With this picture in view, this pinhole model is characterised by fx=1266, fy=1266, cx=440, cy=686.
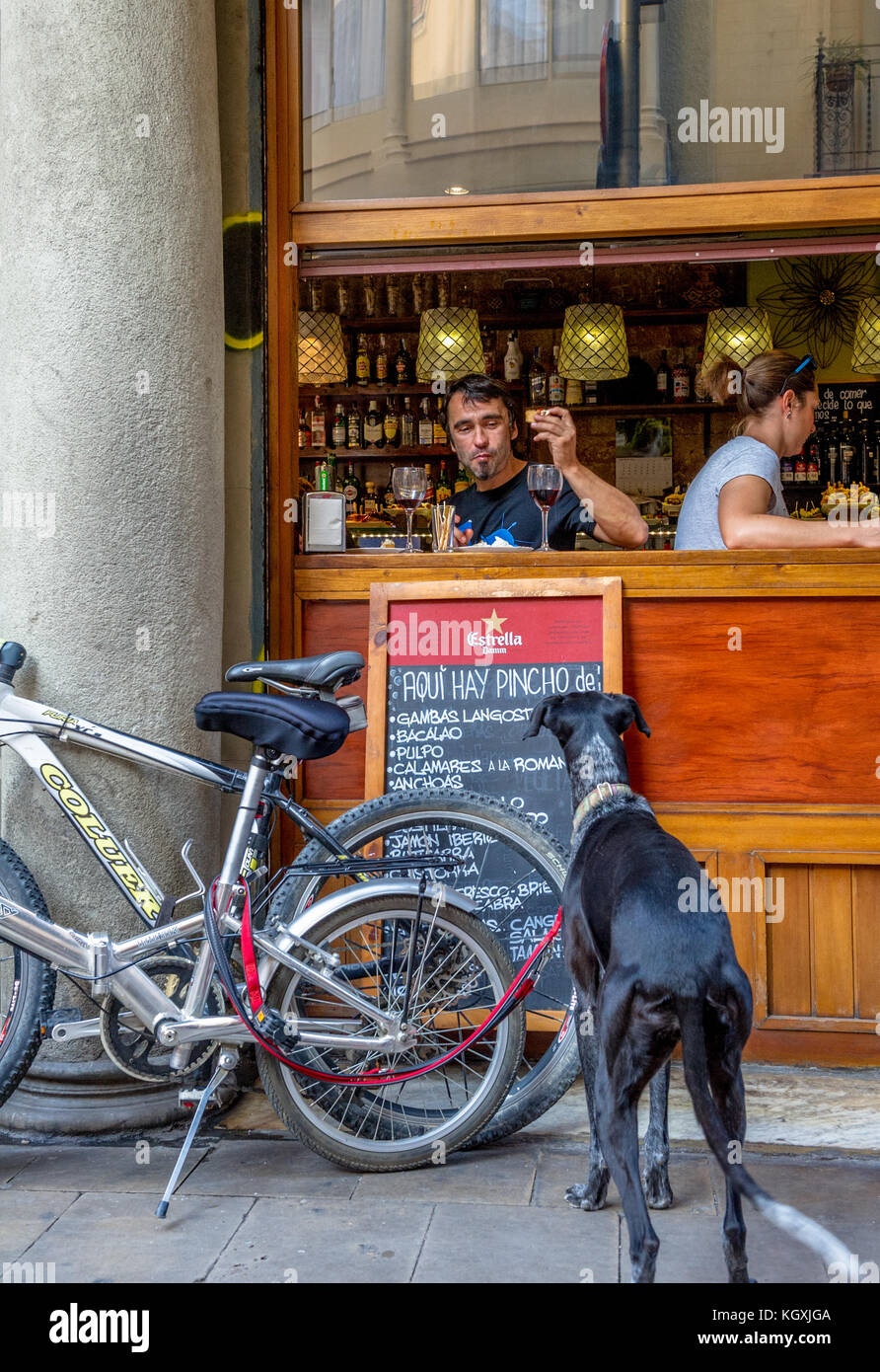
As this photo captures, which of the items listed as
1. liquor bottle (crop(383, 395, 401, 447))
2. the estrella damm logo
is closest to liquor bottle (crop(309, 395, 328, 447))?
liquor bottle (crop(383, 395, 401, 447))

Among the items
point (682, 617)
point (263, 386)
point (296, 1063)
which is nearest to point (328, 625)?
point (263, 386)

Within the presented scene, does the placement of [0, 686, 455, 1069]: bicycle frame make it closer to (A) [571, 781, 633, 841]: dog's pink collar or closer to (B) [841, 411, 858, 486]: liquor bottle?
(A) [571, 781, 633, 841]: dog's pink collar

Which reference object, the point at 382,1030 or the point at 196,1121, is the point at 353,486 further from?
the point at 196,1121

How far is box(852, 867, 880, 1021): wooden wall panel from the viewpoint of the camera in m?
3.66

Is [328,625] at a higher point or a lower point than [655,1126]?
higher

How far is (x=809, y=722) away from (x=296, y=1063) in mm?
1774

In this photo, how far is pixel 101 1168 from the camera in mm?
3104

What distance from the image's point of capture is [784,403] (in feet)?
13.2

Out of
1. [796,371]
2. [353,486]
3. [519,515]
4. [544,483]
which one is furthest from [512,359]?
[544,483]

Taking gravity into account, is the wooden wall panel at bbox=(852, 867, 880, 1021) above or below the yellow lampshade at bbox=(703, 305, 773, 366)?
below

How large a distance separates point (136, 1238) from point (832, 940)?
2087mm

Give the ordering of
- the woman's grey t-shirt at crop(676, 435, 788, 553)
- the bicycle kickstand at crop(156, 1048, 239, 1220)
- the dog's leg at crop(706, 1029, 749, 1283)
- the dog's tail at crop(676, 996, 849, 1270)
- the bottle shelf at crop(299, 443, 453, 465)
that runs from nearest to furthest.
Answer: the dog's tail at crop(676, 996, 849, 1270), the dog's leg at crop(706, 1029, 749, 1283), the bicycle kickstand at crop(156, 1048, 239, 1220), the woman's grey t-shirt at crop(676, 435, 788, 553), the bottle shelf at crop(299, 443, 453, 465)

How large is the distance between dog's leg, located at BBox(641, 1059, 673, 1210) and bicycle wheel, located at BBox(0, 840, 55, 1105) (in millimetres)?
1440

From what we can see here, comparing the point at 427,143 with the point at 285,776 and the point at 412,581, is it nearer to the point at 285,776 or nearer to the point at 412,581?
the point at 412,581
